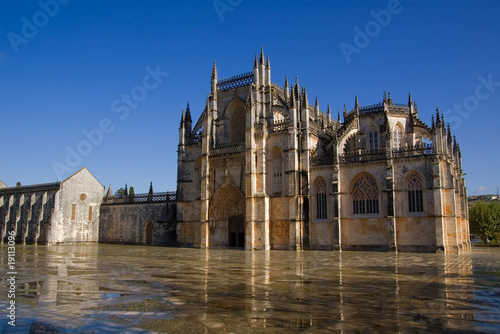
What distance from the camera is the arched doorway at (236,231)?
40.7 meters

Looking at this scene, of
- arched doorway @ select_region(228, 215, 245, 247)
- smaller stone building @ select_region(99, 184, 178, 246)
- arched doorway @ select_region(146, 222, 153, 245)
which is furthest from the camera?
arched doorway @ select_region(146, 222, 153, 245)

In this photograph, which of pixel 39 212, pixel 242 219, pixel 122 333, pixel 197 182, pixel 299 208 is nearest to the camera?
pixel 122 333

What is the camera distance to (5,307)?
8.33 meters

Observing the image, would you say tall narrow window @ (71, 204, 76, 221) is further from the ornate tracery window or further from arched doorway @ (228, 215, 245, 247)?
the ornate tracery window

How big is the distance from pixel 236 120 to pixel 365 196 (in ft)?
55.4

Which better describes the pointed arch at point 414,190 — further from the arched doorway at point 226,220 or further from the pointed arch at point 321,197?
the arched doorway at point 226,220

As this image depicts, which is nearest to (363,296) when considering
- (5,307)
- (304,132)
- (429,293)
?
(429,293)

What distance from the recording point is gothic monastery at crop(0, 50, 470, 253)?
104 ft

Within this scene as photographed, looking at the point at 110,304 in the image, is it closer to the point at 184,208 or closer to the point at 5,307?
the point at 5,307

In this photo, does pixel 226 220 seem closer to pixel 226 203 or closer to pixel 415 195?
pixel 226 203

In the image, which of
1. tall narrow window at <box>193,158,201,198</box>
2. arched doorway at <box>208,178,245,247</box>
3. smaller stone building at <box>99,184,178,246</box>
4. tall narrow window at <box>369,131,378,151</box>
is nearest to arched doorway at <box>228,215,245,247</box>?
arched doorway at <box>208,178,245,247</box>

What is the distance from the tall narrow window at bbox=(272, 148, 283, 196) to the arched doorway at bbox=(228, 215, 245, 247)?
5.64m

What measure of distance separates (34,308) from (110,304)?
1526 millimetres

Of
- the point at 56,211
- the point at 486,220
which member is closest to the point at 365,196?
the point at 486,220
